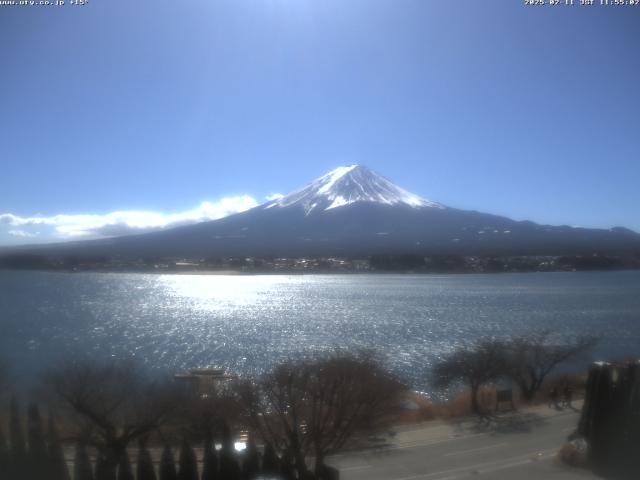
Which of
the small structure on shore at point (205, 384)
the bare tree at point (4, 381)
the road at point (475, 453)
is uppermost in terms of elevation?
the bare tree at point (4, 381)

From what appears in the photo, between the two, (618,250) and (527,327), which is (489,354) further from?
(618,250)

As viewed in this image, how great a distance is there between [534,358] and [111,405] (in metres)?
6.21

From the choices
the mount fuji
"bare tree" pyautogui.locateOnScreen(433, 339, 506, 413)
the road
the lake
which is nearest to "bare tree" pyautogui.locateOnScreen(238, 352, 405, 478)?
the road

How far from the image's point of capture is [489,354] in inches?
341

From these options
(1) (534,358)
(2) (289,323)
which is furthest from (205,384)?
(2) (289,323)

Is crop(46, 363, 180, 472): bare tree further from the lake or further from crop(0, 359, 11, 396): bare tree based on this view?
the lake

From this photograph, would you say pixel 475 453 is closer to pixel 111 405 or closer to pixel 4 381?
pixel 111 405

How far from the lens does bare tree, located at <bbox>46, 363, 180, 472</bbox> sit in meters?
4.87

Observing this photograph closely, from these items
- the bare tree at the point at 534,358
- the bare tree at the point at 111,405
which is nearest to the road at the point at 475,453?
the bare tree at the point at 111,405

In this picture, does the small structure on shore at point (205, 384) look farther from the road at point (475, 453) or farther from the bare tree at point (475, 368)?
the bare tree at point (475, 368)

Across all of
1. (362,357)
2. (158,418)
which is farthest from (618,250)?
(158,418)

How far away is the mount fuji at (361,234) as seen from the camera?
3981 cm

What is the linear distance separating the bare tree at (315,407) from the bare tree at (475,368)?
8.61ft

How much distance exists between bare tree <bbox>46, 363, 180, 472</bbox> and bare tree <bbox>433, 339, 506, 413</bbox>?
394 cm
